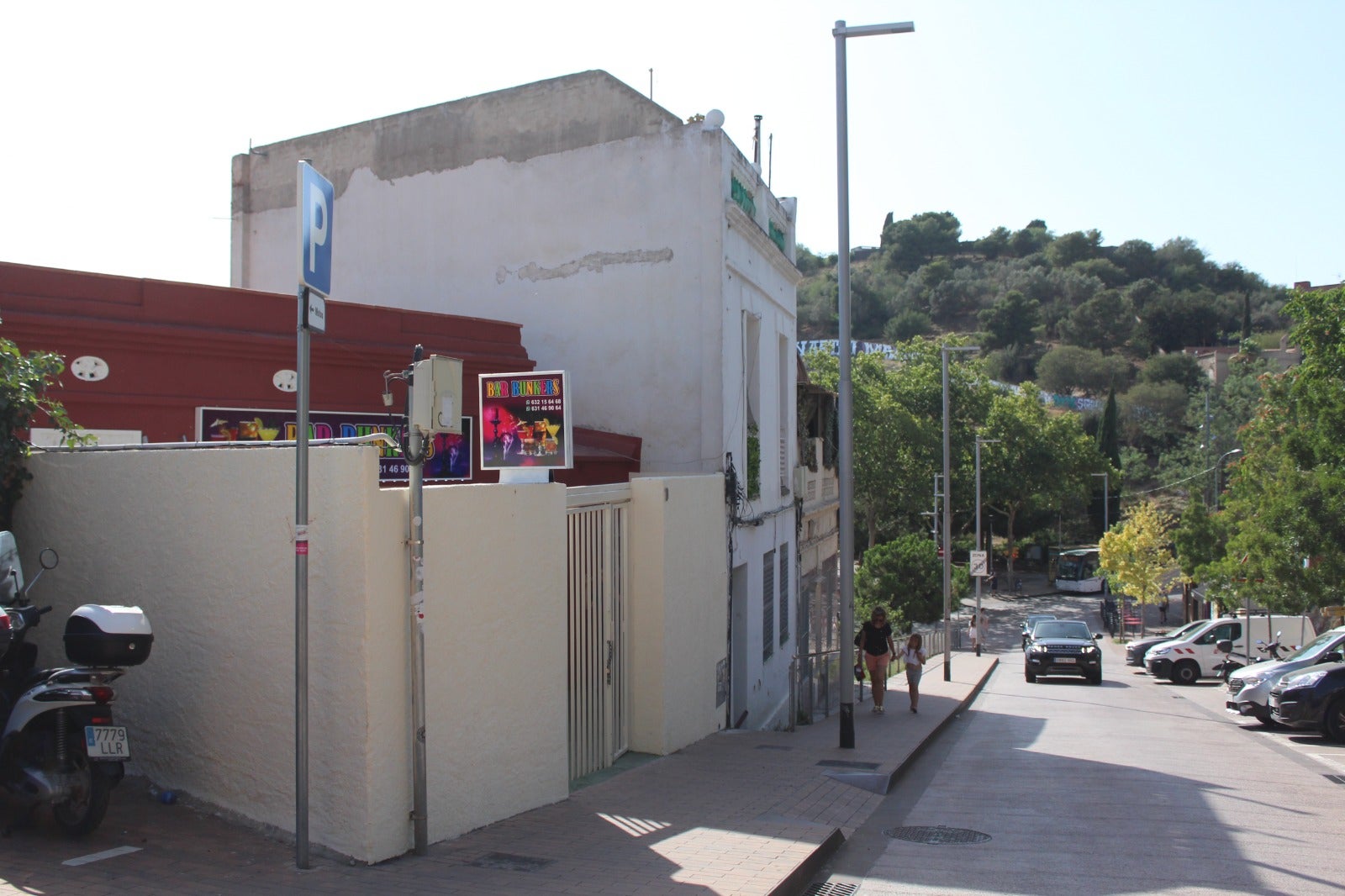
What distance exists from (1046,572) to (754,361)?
208 ft

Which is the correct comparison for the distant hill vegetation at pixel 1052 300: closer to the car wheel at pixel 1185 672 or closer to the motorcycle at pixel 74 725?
the car wheel at pixel 1185 672

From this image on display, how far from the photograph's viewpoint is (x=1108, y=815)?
10180 mm

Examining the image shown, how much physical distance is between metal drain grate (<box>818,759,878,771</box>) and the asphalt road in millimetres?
431

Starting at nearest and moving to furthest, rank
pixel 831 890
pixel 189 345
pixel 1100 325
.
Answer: pixel 831 890, pixel 189 345, pixel 1100 325

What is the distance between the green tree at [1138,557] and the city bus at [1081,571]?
15.0 m

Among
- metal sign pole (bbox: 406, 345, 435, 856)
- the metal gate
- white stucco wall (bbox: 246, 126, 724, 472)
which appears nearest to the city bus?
white stucco wall (bbox: 246, 126, 724, 472)

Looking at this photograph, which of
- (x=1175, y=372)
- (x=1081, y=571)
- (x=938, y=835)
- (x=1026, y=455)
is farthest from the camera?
(x=1175, y=372)

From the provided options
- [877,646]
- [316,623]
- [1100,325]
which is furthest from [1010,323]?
[316,623]

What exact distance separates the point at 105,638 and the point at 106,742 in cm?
59

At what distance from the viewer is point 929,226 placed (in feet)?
549

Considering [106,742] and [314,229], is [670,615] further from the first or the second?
[314,229]

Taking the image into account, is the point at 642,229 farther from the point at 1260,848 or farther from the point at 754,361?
the point at 1260,848

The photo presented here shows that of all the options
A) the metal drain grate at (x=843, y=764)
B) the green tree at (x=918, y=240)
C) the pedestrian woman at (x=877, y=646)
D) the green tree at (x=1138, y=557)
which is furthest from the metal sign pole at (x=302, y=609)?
the green tree at (x=918, y=240)

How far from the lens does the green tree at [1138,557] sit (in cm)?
4934
